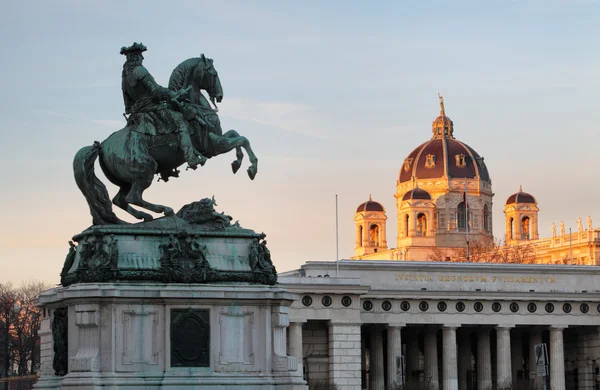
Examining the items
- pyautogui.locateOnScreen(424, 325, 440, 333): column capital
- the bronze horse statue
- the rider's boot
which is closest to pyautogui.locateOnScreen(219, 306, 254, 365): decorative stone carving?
the bronze horse statue

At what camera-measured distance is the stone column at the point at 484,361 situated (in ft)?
367

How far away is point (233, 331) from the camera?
35.5 m

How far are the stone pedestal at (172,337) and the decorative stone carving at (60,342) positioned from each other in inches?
0.9

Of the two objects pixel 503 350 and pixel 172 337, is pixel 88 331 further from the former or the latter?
pixel 503 350

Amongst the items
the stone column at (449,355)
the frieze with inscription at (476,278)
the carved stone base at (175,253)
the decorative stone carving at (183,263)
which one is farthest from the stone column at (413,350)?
the decorative stone carving at (183,263)

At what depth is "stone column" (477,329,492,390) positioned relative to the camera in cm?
11200

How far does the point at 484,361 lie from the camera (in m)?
114

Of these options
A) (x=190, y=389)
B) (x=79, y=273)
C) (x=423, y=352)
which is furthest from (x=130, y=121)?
(x=423, y=352)

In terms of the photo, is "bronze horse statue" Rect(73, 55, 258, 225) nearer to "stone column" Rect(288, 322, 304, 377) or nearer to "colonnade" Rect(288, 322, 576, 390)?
"colonnade" Rect(288, 322, 576, 390)

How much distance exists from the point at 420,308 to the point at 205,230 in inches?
2936

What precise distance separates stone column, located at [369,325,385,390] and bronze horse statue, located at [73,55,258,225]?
243ft

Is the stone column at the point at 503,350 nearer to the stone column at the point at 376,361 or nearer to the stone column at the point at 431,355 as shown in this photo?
the stone column at the point at 431,355

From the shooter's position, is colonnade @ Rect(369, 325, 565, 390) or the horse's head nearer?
the horse's head

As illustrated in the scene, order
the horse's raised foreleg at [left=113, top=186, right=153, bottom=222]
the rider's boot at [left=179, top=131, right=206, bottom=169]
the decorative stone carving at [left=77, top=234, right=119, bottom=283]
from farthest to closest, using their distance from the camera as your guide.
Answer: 1. the horse's raised foreleg at [left=113, top=186, right=153, bottom=222]
2. the rider's boot at [left=179, top=131, right=206, bottom=169]
3. the decorative stone carving at [left=77, top=234, right=119, bottom=283]
